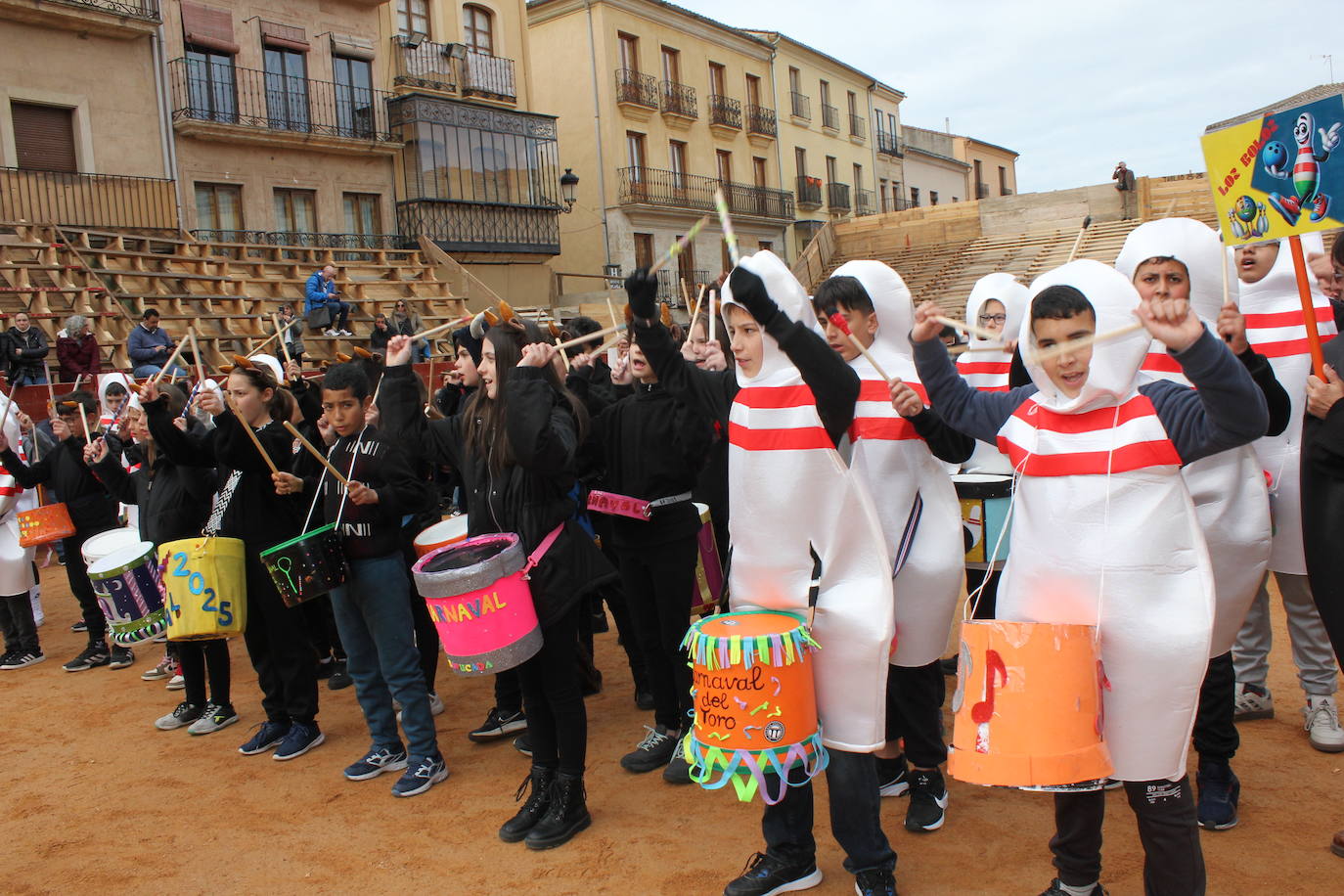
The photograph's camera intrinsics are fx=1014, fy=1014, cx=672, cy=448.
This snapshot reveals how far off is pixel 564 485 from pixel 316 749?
2436 millimetres

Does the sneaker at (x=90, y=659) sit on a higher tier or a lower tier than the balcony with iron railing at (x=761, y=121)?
lower

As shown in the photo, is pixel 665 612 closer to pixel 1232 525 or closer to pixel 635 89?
pixel 1232 525

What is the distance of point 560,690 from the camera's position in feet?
13.5

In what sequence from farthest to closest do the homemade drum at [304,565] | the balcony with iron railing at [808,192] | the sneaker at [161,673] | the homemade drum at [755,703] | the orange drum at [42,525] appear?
the balcony with iron railing at [808,192], the orange drum at [42,525], the sneaker at [161,673], the homemade drum at [304,565], the homemade drum at [755,703]

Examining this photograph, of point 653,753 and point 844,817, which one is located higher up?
point 844,817

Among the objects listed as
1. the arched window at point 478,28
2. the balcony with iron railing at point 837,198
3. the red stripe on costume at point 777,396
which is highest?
the arched window at point 478,28

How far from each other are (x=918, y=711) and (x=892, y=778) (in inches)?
20.3

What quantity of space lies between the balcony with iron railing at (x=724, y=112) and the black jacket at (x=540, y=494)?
33065 millimetres

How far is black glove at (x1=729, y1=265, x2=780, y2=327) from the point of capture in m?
3.14

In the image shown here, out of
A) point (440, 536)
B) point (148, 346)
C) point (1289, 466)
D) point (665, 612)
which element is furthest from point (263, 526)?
point (148, 346)

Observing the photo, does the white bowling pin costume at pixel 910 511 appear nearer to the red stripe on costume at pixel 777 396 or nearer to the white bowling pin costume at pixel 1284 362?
the red stripe on costume at pixel 777 396

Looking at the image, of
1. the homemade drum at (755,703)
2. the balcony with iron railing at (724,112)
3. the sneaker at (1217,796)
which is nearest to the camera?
the homemade drum at (755,703)

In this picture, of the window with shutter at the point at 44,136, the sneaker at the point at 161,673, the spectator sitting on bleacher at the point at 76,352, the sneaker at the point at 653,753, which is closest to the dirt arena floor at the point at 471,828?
the sneaker at the point at 653,753

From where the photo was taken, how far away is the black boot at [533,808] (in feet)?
13.7
